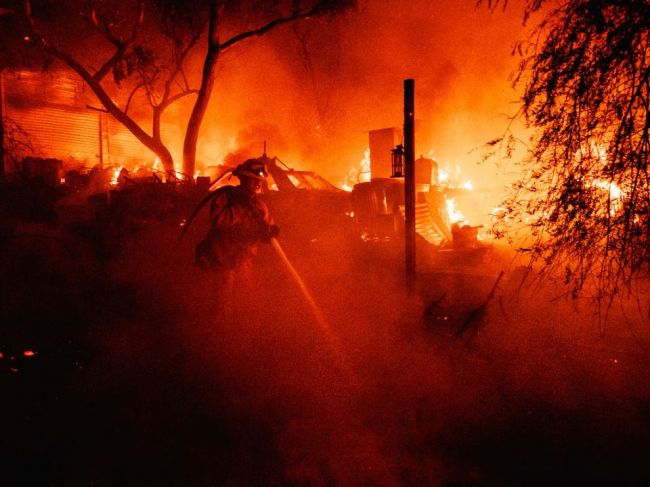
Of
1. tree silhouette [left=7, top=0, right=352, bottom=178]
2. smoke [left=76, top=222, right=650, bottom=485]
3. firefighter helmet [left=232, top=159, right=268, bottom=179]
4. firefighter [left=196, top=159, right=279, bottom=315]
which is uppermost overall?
tree silhouette [left=7, top=0, right=352, bottom=178]

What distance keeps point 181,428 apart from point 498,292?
6.04 meters

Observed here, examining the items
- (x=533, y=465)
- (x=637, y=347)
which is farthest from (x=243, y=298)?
(x=637, y=347)

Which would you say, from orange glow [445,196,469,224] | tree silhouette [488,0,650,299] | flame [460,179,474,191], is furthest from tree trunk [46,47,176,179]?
flame [460,179,474,191]

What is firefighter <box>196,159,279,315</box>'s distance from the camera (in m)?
5.61

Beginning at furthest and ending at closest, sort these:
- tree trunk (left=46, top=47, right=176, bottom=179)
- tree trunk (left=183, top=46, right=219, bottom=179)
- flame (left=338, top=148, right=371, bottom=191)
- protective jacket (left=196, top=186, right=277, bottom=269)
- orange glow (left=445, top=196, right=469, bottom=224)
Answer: flame (left=338, top=148, right=371, bottom=191) < orange glow (left=445, top=196, right=469, bottom=224) < tree trunk (left=183, top=46, right=219, bottom=179) < tree trunk (left=46, top=47, right=176, bottom=179) < protective jacket (left=196, top=186, right=277, bottom=269)

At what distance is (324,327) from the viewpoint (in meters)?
7.05

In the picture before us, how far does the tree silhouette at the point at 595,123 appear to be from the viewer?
13.6ft

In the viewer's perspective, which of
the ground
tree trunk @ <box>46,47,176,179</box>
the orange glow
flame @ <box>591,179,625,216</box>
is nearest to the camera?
the ground

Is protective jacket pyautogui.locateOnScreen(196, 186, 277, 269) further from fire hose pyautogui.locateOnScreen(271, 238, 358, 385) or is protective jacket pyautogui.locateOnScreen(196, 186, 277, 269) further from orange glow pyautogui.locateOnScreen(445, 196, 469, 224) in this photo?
orange glow pyautogui.locateOnScreen(445, 196, 469, 224)

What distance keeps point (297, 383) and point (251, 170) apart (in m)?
2.72

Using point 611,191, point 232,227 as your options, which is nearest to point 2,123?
point 232,227

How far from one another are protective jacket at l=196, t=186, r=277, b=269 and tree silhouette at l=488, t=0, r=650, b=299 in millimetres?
3156

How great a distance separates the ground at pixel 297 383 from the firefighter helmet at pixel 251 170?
1.79 metres

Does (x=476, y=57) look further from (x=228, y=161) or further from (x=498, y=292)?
(x=498, y=292)
